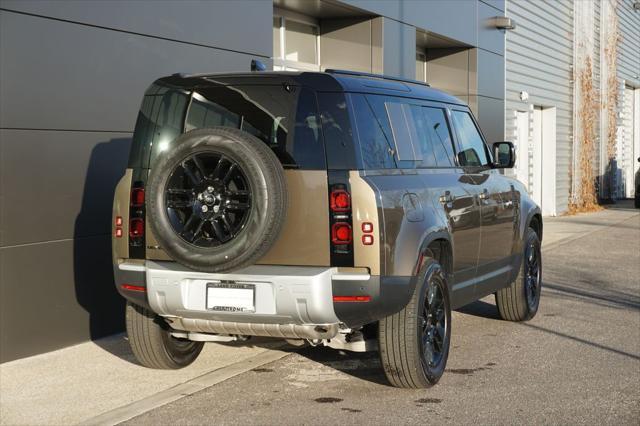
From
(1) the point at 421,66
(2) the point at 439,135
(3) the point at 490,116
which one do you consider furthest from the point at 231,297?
(3) the point at 490,116

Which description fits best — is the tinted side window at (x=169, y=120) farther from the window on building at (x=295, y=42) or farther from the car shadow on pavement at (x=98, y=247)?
the window on building at (x=295, y=42)

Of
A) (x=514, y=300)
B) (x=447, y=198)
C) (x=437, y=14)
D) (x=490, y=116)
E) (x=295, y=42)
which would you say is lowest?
(x=514, y=300)

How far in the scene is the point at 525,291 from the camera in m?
8.53

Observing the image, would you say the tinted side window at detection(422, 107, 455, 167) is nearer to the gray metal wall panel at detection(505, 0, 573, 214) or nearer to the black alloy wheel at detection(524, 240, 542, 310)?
the black alloy wheel at detection(524, 240, 542, 310)

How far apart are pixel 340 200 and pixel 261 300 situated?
0.74 meters

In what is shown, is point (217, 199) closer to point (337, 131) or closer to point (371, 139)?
point (337, 131)

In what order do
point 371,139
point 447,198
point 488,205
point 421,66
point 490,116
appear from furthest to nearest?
point 490,116 < point 421,66 < point 488,205 < point 447,198 < point 371,139

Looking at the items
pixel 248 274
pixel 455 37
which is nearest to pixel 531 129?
pixel 455 37

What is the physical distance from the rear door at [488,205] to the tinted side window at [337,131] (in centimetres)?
182

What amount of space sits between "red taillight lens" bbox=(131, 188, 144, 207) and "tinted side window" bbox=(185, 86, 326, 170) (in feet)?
1.61

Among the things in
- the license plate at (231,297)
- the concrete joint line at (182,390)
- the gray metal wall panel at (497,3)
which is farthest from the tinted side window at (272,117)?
the gray metal wall panel at (497,3)

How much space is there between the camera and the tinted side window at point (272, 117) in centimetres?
561

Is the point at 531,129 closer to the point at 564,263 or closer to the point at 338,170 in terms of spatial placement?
the point at 564,263

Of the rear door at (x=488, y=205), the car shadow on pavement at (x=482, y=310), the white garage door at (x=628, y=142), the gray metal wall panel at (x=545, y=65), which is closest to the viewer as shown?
the rear door at (x=488, y=205)
